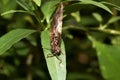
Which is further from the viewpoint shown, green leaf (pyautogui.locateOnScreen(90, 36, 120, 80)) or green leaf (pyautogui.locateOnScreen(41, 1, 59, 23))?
green leaf (pyautogui.locateOnScreen(90, 36, 120, 80))

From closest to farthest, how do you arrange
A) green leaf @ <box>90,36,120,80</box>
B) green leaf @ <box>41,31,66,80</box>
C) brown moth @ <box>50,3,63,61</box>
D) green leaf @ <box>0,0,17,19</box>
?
green leaf @ <box>41,31,66,80</box> → brown moth @ <box>50,3,63,61</box> → green leaf @ <box>0,0,17,19</box> → green leaf @ <box>90,36,120,80</box>

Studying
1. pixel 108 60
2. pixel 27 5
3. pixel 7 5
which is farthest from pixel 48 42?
pixel 108 60

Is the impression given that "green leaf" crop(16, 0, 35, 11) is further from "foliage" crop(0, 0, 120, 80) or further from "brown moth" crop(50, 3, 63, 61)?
"brown moth" crop(50, 3, 63, 61)

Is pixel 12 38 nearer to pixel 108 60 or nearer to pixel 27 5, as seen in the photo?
pixel 27 5

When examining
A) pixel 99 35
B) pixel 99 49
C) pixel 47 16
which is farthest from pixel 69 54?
pixel 47 16

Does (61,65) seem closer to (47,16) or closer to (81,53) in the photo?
(47,16)

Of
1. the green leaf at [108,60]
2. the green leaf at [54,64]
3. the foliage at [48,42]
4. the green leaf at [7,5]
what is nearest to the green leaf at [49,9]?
the foliage at [48,42]

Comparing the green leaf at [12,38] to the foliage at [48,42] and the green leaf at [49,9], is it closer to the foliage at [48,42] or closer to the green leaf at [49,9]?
the foliage at [48,42]

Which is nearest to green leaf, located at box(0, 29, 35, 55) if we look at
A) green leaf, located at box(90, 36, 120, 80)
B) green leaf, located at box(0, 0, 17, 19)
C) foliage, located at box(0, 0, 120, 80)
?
foliage, located at box(0, 0, 120, 80)
